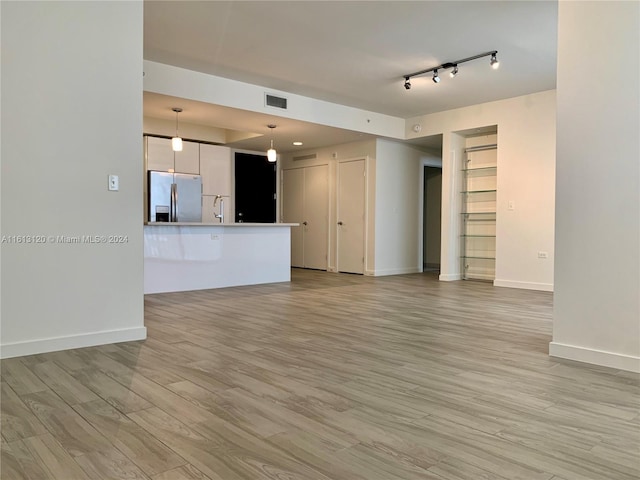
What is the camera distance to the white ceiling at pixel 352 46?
393 cm

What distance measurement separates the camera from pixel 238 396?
7.27 ft

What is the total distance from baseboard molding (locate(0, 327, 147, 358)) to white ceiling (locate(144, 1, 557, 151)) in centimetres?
264

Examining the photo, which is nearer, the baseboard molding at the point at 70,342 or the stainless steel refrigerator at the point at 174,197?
the baseboard molding at the point at 70,342

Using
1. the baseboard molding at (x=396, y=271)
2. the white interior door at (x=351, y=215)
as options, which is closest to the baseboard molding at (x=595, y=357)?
the baseboard molding at (x=396, y=271)

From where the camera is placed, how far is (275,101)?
6.20 m

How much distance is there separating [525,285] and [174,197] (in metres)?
5.69

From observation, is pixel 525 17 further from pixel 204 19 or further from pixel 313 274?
pixel 313 274

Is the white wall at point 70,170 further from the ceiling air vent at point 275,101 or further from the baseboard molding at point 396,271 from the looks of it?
the baseboard molding at point 396,271

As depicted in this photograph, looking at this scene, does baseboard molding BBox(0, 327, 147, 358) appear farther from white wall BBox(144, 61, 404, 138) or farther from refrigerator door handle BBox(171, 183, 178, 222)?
refrigerator door handle BBox(171, 183, 178, 222)

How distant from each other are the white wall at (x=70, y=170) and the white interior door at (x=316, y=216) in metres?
5.76

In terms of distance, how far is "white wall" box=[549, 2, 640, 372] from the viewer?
8.86 feet

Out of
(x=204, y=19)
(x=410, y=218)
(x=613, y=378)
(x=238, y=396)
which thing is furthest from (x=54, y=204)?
(x=410, y=218)

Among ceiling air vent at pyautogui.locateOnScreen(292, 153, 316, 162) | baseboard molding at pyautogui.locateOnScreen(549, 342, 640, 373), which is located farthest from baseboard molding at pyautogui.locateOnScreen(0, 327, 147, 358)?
ceiling air vent at pyautogui.locateOnScreen(292, 153, 316, 162)

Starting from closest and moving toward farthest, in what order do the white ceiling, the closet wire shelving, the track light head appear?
the white ceiling, the track light head, the closet wire shelving
